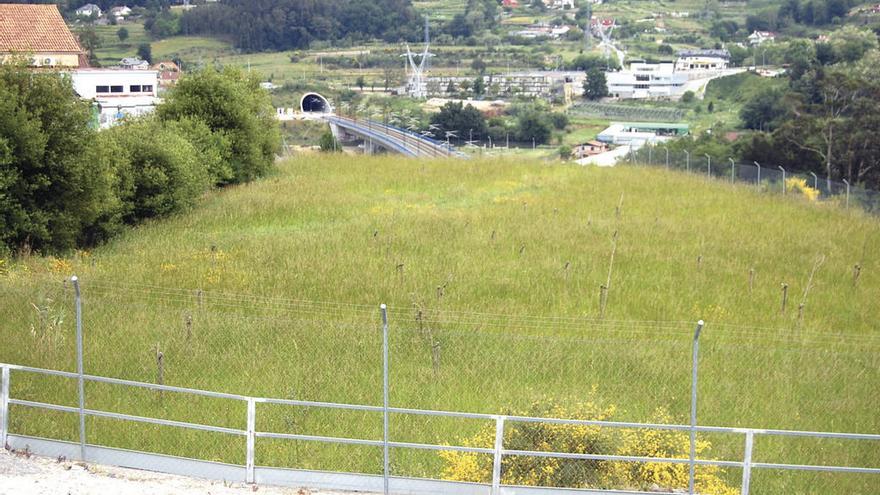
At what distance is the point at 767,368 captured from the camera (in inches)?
539

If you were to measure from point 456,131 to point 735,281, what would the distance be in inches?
1845

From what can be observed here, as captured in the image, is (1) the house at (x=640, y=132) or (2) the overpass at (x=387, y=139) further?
(1) the house at (x=640, y=132)

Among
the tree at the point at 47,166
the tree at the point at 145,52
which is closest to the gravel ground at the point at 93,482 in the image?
the tree at the point at 47,166

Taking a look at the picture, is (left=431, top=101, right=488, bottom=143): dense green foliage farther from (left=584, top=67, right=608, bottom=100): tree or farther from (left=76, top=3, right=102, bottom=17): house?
(left=76, top=3, right=102, bottom=17): house

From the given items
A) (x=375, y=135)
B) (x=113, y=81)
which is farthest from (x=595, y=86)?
(x=113, y=81)

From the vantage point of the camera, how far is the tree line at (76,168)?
19.5 metres

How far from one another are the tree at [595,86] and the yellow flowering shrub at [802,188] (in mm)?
57240

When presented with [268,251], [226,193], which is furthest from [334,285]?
[226,193]

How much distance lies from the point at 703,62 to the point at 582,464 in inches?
3472

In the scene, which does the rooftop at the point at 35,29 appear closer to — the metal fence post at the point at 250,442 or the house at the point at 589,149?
the house at the point at 589,149

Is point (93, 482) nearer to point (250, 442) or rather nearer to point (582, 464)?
point (250, 442)

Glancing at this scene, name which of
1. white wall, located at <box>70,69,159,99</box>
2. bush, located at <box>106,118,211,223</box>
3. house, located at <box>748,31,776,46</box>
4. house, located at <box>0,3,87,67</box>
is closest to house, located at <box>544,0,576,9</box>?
house, located at <box>748,31,776,46</box>

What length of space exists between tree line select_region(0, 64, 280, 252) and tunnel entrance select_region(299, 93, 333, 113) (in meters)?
43.5

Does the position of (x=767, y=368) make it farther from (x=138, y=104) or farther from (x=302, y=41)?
(x=302, y=41)
